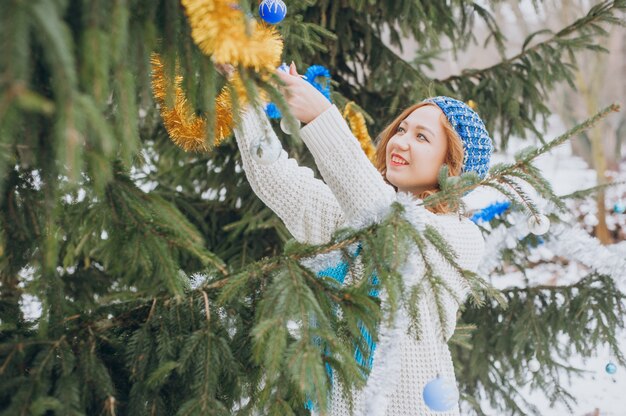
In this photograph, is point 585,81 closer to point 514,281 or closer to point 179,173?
point 514,281

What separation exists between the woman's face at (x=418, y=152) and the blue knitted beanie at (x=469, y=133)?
44 millimetres

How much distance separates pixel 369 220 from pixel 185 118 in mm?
500

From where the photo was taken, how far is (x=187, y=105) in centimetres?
108

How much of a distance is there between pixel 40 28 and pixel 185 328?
80cm

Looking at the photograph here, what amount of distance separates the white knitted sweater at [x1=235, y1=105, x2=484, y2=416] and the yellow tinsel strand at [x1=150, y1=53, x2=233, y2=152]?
2.1 inches

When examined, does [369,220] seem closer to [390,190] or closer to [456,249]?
[390,190]

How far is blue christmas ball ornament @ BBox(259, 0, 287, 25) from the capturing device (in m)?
1.32

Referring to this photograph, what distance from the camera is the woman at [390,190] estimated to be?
4.25 ft

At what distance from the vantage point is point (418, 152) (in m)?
1.77

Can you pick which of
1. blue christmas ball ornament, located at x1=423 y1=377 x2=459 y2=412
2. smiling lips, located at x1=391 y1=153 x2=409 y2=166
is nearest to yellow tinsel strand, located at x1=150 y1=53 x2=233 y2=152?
smiling lips, located at x1=391 y1=153 x2=409 y2=166

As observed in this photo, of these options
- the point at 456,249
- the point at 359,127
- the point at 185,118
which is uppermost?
the point at 185,118

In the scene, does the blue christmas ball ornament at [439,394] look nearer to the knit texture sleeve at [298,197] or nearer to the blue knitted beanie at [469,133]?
the knit texture sleeve at [298,197]

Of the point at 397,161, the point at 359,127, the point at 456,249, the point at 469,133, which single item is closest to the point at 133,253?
the point at 456,249

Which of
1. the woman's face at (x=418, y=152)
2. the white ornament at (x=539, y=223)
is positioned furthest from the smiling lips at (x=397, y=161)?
the white ornament at (x=539, y=223)
